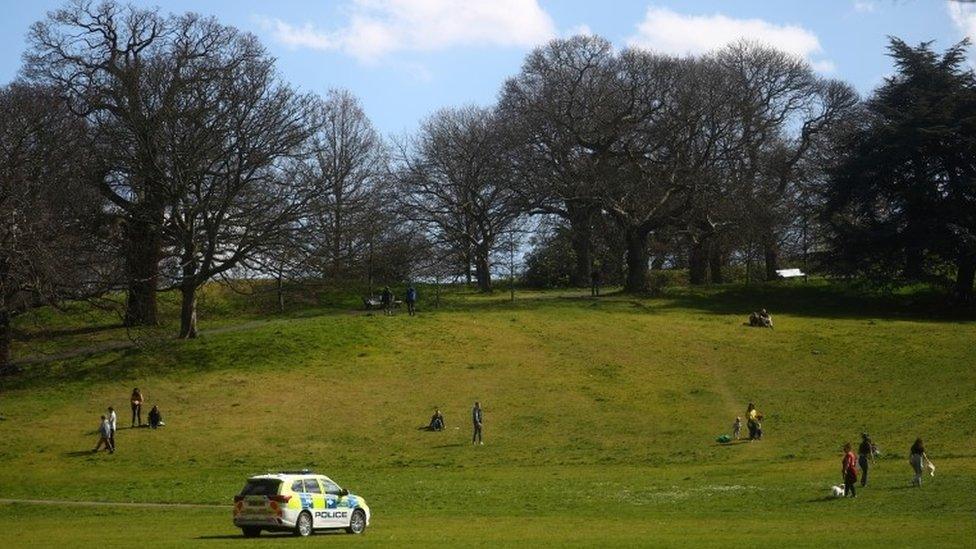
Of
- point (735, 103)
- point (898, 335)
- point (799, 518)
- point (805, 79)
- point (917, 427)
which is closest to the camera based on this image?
point (799, 518)

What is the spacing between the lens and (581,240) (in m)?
96.9

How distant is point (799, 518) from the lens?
29219mm

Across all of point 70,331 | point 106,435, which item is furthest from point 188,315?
point 106,435

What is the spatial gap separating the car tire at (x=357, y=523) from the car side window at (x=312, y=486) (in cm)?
111

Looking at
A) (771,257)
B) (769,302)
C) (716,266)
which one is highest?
(771,257)

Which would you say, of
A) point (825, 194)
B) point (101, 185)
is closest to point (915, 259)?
point (825, 194)

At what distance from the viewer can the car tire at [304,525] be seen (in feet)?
91.5

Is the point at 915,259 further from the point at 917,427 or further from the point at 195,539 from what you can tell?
the point at 195,539

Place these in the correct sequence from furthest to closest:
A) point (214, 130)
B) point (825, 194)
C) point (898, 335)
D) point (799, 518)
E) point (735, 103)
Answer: point (735, 103), point (825, 194), point (898, 335), point (214, 130), point (799, 518)

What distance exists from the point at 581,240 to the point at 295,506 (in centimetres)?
7076

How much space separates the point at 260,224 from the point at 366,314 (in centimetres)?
1218

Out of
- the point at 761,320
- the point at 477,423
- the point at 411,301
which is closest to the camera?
the point at 477,423

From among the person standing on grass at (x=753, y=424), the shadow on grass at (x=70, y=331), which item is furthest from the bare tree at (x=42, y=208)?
the person standing on grass at (x=753, y=424)

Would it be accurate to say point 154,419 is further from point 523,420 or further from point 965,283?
point 965,283
